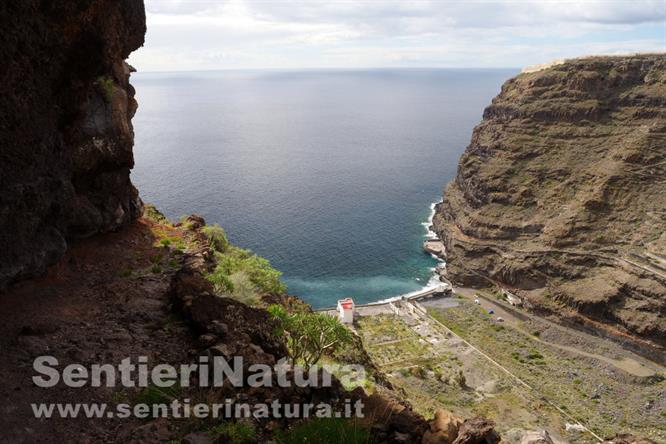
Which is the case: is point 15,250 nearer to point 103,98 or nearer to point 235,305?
point 235,305

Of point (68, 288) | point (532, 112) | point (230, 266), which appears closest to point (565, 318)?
point (532, 112)

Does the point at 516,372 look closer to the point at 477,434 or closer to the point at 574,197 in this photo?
the point at 574,197

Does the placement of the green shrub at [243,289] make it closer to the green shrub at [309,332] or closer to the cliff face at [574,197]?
the green shrub at [309,332]

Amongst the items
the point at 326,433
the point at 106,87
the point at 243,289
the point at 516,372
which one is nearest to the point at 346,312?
the point at 516,372

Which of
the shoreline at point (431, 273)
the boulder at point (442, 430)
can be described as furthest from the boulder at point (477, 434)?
the shoreline at point (431, 273)

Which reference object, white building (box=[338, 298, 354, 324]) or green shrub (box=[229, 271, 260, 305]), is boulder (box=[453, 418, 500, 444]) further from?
white building (box=[338, 298, 354, 324])

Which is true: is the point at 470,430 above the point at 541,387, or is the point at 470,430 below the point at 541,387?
above

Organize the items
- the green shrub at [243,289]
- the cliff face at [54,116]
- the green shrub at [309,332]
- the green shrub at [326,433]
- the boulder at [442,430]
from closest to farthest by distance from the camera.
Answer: the green shrub at [326,433] → the cliff face at [54,116] → the boulder at [442,430] → the green shrub at [309,332] → the green shrub at [243,289]

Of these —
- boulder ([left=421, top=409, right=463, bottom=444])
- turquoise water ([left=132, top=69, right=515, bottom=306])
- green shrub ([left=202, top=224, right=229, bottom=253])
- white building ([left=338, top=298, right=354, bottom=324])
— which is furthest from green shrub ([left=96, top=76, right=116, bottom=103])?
turquoise water ([left=132, top=69, right=515, bottom=306])
